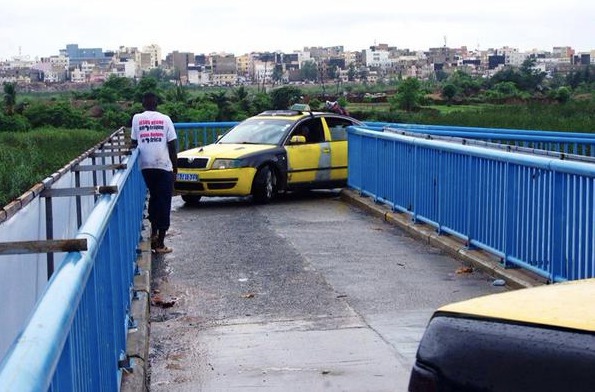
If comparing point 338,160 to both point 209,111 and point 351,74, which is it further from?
point 351,74

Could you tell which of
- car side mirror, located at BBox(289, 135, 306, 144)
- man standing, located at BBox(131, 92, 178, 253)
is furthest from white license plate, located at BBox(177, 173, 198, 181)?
man standing, located at BBox(131, 92, 178, 253)

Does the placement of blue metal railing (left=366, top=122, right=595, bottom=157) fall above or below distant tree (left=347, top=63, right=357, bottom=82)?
below

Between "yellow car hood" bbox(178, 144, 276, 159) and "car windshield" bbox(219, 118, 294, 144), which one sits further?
"car windshield" bbox(219, 118, 294, 144)

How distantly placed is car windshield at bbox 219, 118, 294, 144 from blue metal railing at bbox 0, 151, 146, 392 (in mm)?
10587

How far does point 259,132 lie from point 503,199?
9105 mm

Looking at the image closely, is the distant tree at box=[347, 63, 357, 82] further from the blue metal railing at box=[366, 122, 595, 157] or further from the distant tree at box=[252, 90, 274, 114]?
the blue metal railing at box=[366, 122, 595, 157]

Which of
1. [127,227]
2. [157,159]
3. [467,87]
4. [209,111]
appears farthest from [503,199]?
[467,87]

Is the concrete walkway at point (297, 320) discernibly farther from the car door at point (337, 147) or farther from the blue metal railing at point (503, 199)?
the car door at point (337, 147)

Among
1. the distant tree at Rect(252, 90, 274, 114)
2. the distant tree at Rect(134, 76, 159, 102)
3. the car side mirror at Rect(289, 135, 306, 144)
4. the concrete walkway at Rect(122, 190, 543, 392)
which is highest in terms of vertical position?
the distant tree at Rect(134, 76, 159, 102)

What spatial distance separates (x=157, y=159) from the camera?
509 inches

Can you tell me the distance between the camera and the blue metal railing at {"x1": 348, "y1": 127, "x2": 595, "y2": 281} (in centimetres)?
920

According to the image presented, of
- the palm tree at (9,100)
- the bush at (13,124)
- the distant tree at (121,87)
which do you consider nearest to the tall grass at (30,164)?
the bush at (13,124)

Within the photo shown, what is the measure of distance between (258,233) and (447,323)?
11.6 metres

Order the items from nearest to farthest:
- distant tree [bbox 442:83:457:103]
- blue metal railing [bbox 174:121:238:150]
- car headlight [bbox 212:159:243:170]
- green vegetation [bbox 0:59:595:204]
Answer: green vegetation [bbox 0:59:595:204]
car headlight [bbox 212:159:243:170]
blue metal railing [bbox 174:121:238:150]
distant tree [bbox 442:83:457:103]
